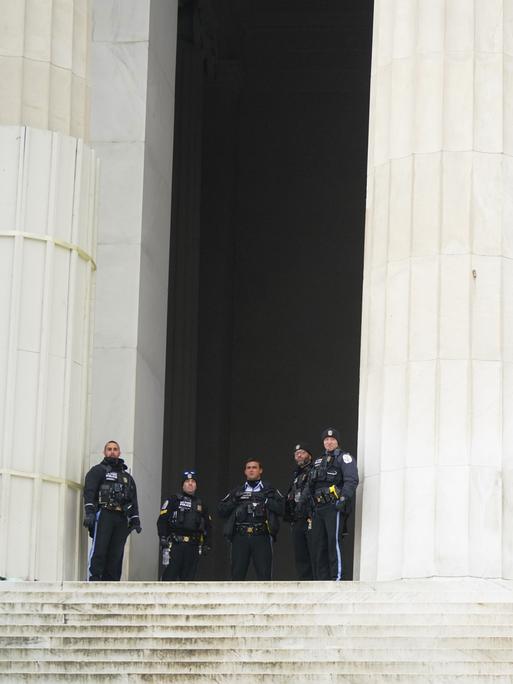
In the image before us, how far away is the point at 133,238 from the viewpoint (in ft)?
88.1

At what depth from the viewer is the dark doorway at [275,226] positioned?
38.3 m

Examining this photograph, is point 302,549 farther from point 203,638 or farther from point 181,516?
point 203,638

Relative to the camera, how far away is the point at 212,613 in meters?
19.4

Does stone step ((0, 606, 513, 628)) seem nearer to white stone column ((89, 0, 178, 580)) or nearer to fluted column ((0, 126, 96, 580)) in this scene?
fluted column ((0, 126, 96, 580))

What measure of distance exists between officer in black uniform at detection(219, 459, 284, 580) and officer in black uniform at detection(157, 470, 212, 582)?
0.66 m

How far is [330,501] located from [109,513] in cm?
256

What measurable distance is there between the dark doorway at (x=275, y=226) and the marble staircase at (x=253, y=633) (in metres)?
17.2

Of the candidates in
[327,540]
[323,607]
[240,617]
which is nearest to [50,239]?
[327,540]

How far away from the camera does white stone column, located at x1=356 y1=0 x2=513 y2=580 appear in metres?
22.5

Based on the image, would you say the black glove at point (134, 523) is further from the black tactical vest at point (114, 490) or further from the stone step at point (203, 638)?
the stone step at point (203, 638)

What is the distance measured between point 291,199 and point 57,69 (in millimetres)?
Answer: 17094

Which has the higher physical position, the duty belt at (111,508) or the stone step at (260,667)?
the duty belt at (111,508)

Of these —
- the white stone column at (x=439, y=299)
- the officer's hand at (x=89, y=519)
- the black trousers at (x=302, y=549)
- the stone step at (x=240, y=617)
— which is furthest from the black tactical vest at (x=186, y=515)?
the stone step at (x=240, y=617)

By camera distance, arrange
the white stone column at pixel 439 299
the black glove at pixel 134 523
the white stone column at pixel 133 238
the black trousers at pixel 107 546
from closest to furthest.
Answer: the white stone column at pixel 439 299 → the black trousers at pixel 107 546 → the black glove at pixel 134 523 → the white stone column at pixel 133 238
